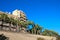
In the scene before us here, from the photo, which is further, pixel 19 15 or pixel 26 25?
pixel 19 15

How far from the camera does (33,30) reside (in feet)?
211

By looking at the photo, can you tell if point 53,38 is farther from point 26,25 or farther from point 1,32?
point 26,25

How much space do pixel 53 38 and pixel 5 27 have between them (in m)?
15.3

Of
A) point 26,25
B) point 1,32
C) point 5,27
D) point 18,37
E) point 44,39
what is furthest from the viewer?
point 26,25

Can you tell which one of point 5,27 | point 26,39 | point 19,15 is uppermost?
point 19,15

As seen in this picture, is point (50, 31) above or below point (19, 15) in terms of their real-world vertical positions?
below

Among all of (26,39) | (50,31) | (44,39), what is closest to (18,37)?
(26,39)

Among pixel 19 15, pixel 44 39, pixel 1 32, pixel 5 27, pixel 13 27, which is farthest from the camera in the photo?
pixel 19 15

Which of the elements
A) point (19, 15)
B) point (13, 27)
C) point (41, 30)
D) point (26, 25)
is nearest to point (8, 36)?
point (13, 27)

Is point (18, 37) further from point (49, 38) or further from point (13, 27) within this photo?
point (13, 27)

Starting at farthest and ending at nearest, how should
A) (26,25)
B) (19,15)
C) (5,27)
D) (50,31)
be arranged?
(19,15)
(50,31)
(26,25)
(5,27)

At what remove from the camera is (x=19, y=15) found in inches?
3494

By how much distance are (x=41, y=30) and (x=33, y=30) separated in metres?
4.83

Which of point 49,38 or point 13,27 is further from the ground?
point 13,27
